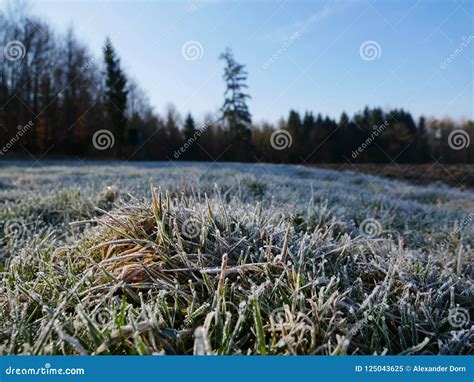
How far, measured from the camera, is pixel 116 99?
1502 centimetres

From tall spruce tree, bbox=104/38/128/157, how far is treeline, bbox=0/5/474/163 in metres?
0.05

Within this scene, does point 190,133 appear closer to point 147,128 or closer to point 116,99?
point 147,128

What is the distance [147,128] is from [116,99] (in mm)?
4428

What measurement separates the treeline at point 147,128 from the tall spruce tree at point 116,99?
0.16 feet

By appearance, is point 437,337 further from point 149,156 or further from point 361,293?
point 149,156

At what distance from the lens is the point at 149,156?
1083cm

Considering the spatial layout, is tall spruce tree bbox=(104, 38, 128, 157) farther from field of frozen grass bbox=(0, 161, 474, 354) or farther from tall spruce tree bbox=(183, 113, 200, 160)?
field of frozen grass bbox=(0, 161, 474, 354)

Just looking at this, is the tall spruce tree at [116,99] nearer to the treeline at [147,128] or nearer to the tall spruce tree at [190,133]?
the treeline at [147,128]

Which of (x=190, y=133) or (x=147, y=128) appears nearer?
(x=190, y=133)

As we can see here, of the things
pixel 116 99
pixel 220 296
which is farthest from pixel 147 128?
pixel 220 296

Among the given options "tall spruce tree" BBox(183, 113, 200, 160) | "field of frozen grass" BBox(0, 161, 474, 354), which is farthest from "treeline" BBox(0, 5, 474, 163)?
"field of frozen grass" BBox(0, 161, 474, 354)

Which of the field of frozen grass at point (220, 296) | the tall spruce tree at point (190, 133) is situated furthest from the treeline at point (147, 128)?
the field of frozen grass at point (220, 296)

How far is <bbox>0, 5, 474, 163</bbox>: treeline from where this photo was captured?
5.73 meters

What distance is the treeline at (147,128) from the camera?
5.73 m
